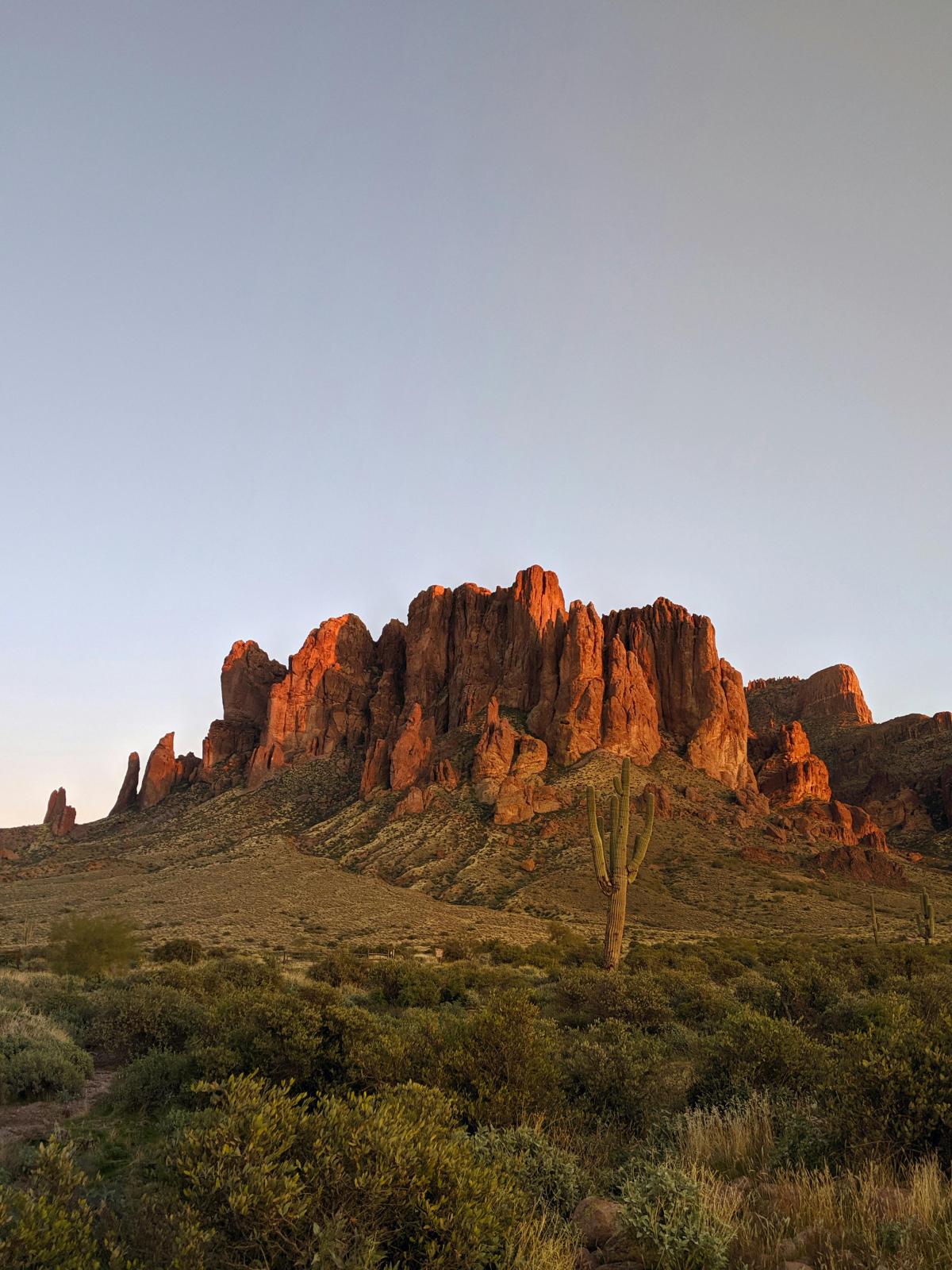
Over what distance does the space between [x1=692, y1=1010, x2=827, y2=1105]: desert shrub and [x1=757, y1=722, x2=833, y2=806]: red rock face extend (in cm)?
8708

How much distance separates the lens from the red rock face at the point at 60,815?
10494 cm

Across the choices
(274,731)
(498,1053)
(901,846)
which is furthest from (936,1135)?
(274,731)

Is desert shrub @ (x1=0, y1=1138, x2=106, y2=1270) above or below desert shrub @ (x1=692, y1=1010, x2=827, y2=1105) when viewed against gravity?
above

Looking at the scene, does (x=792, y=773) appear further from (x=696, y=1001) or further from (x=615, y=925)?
(x=696, y=1001)

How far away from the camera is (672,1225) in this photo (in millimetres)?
4613

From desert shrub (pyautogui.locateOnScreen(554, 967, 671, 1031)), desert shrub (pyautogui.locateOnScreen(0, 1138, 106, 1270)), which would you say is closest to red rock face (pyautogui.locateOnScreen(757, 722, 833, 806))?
desert shrub (pyautogui.locateOnScreen(554, 967, 671, 1031))

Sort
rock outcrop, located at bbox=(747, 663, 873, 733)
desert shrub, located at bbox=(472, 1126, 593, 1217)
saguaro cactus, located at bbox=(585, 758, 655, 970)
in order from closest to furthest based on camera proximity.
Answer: desert shrub, located at bbox=(472, 1126, 593, 1217) < saguaro cactus, located at bbox=(585, 758, 655, 970) < rock outcrop, located at bbox=(747, 663, 873, 733)

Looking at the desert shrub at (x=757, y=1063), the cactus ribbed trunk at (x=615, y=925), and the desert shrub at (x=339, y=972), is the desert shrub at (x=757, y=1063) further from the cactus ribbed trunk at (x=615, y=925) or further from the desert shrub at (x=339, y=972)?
the cactus ribbed trunk at (x=615, y=925)

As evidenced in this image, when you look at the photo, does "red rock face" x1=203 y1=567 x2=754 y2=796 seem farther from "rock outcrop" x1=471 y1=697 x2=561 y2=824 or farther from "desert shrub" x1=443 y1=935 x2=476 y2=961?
"desert shrub" x1=443 y1=935 x2=476 y2=961

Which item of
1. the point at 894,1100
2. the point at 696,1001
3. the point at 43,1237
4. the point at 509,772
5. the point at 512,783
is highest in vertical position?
the point at 509,772

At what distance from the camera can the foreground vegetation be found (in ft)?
14.0

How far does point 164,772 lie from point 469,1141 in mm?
117940

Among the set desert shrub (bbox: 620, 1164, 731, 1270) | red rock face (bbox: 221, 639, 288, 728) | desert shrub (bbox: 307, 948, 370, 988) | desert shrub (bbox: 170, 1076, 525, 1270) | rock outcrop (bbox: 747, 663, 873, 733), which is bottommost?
desert shrub (bbox: 307, 948, 370, 988)

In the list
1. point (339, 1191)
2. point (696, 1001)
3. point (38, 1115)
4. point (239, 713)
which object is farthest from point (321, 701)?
point (339, 1191)
